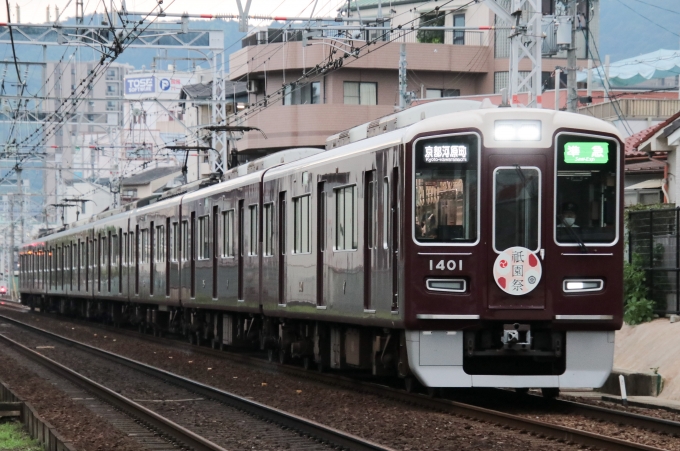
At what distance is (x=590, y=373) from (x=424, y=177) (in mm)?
2341

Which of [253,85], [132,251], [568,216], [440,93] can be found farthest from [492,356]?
[253,85]

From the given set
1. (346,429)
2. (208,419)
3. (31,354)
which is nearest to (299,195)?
(208,419)

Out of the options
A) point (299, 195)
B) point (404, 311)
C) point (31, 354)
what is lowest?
point (31, 354)

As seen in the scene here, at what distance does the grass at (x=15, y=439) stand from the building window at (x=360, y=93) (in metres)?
35.7

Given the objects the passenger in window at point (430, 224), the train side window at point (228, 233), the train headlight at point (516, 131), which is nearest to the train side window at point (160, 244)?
the train side window at point (228, 233)

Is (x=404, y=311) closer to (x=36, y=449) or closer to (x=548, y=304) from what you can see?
(x=548, y=304)

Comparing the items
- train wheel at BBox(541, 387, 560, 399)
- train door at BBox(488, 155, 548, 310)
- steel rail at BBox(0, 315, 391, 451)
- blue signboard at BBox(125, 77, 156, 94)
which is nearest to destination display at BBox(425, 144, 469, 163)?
train door at BBox(488, 155, 548, 310)

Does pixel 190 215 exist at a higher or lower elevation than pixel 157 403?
higher

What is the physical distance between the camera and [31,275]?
1927 inches

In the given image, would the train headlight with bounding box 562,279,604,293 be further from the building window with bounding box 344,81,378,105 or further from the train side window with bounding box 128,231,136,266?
the building window with bounding box 344,81,378,105

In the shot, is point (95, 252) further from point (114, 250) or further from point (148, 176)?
point (148, 176)

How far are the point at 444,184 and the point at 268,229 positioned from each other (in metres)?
5.88

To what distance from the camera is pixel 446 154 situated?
447 inches

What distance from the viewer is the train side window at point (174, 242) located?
→ 23.3m
